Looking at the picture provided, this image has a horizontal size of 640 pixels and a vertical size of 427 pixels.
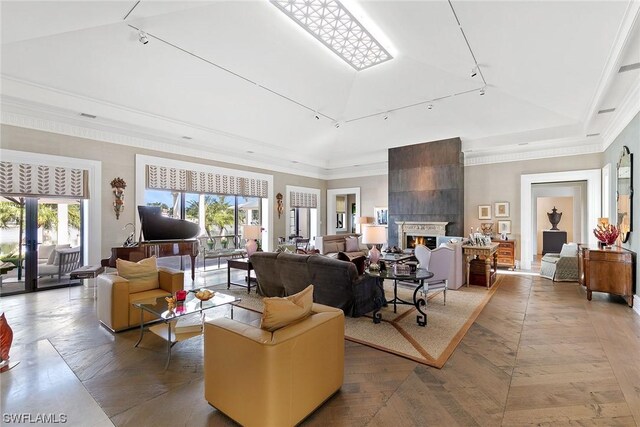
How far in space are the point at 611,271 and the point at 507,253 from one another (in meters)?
3.00

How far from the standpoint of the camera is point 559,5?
332cm

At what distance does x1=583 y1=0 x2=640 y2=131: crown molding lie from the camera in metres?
2.91

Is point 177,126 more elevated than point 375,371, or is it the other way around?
point 177,126

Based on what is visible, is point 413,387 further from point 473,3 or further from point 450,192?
point 450,192

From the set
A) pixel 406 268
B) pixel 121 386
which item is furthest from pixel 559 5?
pixel 121 386

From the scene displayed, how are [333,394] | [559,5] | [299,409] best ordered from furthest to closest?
[559,5] → [333,394] → [299,409]

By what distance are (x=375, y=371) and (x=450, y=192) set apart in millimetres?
6669

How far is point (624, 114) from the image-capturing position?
16.3 feet

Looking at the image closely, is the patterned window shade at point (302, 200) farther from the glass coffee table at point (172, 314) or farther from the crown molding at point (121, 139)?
the glass coffee table at point (172, 314)

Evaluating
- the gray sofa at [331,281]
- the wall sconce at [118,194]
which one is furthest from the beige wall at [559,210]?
the wall sconce at [118,194]

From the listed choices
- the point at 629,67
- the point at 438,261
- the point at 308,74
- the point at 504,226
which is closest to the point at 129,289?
the point at 308,74

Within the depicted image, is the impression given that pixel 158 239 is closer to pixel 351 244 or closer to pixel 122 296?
pixel 122 296

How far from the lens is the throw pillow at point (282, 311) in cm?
196

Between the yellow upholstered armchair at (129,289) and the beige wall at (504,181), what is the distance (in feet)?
25.9
